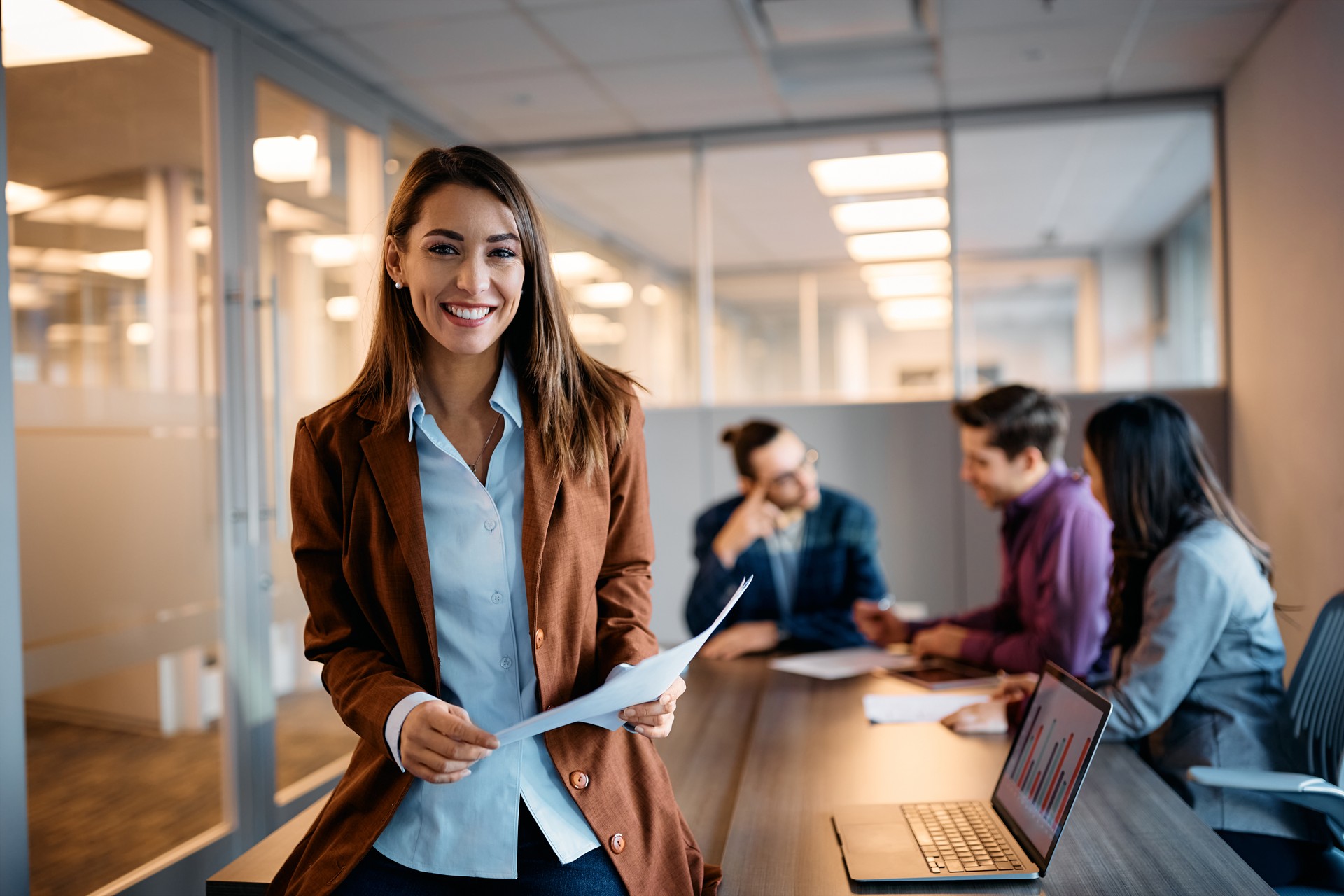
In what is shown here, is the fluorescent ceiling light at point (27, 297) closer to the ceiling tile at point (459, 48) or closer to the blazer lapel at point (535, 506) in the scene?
the ceiling tile at point (459, 48)

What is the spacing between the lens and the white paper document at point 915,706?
6.95ft

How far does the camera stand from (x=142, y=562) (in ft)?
9.59

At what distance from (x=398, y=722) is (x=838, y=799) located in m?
0.80

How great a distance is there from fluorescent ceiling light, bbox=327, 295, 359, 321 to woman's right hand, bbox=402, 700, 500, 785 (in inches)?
123

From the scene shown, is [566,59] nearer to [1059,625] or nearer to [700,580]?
[700,580]

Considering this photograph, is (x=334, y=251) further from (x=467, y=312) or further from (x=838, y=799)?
(x=838, y=799)

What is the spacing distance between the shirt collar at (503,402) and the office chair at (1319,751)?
1.25 m

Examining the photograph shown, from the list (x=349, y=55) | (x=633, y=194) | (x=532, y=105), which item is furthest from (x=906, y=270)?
(x=349, y=55)

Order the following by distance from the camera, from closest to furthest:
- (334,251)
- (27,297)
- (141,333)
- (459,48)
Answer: (27,297) → (141,333) → (459,48) → (334,251)

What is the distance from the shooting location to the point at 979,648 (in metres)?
2.52

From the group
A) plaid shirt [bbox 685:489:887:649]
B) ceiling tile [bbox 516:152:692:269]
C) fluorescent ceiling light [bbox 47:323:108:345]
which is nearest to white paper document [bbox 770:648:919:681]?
plaid shirt [bbox 685:489:887:649]

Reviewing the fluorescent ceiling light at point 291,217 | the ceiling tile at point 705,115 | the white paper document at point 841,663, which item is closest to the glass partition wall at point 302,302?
the fluorescent ceiling light at point 291,217

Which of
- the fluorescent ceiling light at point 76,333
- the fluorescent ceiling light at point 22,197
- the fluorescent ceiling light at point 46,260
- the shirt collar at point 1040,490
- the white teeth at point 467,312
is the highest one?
the fluorescent ceiling light at point 22,197

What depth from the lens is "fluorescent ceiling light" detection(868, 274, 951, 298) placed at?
16.1ft
